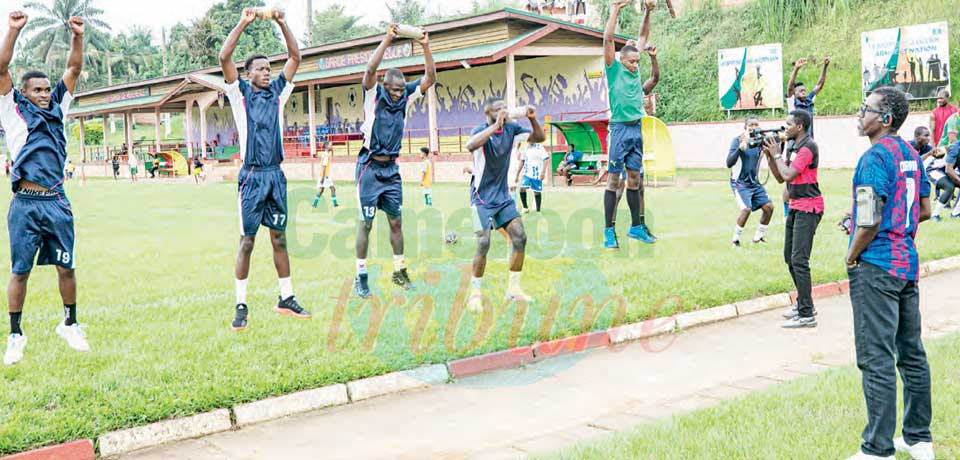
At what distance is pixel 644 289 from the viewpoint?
8719 millimetres

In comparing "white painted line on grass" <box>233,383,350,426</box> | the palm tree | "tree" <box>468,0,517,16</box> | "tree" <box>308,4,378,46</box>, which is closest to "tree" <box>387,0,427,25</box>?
"tree" <box>308,4,378,46</box>

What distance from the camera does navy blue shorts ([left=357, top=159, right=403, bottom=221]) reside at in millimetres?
8617

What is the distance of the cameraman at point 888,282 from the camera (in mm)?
4328

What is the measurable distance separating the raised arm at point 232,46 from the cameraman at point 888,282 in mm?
4701

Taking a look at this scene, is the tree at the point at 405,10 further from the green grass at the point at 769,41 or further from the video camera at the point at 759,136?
the video camera at the point at 759,136

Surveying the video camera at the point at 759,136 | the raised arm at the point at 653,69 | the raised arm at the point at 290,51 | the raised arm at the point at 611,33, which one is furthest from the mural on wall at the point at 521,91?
the raised arm at the point at 290,51

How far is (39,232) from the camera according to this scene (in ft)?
21.4

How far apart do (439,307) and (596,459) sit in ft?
12.4

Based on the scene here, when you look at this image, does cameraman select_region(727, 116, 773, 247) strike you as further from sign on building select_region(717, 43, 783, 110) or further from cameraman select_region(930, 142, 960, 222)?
sign on building select_region(717, 43, 783, 110)

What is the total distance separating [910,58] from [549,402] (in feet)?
99.7

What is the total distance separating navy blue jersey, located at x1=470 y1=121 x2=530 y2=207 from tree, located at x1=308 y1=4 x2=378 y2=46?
80.0 metres

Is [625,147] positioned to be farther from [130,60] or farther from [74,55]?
[130,60]

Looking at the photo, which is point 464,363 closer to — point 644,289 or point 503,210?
point 503,210

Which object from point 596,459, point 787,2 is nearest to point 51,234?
point 596,459
